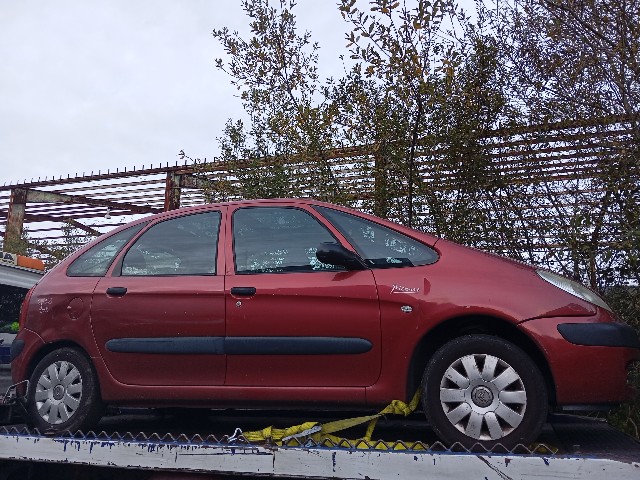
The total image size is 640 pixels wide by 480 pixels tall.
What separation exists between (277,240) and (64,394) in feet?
5.27

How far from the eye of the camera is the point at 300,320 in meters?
3.34

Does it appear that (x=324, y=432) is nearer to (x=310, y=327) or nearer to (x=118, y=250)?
(x=310, y=327)

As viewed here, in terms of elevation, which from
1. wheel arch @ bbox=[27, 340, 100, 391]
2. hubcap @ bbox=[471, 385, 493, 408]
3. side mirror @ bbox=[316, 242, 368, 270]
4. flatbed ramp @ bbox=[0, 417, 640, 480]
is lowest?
flatbed ramp @ bbox=[0, 417, 640, 480]

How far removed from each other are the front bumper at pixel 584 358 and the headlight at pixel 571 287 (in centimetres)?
17

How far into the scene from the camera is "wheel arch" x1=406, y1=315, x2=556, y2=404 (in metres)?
3.12

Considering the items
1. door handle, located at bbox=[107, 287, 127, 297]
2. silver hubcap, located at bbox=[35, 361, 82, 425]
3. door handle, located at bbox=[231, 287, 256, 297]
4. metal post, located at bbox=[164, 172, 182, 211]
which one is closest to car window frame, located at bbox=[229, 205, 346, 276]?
door handle, located at bbox=[231, 287, 256, 297]

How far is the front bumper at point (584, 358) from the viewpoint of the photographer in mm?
2938

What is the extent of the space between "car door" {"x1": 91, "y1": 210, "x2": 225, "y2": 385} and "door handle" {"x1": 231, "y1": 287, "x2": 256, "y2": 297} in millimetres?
80

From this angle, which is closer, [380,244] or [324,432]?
[324,432]

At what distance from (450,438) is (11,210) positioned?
1361 centimetres

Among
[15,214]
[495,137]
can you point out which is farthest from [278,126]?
[15,214]

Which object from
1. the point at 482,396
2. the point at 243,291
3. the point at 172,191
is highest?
the point at 172,191

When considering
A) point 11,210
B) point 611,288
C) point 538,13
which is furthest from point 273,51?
point 11,210

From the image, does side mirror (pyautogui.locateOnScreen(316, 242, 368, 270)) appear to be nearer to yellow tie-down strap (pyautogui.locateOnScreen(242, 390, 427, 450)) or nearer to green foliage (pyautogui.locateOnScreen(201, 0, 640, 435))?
yellow tie-down strap (pyautogui.locateOnScreen(242, 390, 427, 450))
